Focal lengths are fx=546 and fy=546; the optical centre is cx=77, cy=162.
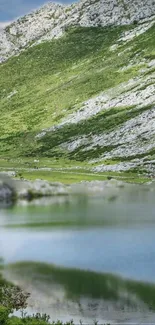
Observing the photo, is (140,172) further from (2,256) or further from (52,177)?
(2,256)

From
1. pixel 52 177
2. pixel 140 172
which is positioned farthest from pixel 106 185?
pixel 140 172

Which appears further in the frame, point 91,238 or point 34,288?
point 91,238

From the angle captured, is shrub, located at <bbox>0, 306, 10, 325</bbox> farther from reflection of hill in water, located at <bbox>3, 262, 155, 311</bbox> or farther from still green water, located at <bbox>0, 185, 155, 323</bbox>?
reflection of hill in water, located at <bbox>3, 262, 155, 311</bbox>

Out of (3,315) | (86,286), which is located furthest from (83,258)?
(3,315)

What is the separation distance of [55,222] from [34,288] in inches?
1242

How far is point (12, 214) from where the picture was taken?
8312cm

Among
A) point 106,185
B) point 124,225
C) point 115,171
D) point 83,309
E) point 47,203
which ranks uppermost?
point 115,171

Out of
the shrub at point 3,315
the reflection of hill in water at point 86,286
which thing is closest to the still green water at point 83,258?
the reflection of hill in water at point 86,286

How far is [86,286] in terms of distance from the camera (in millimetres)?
45125

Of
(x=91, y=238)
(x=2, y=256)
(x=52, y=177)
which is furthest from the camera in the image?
(x=52, y=177)

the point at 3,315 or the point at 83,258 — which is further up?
the point at 83,258

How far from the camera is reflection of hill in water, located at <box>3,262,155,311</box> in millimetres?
41100

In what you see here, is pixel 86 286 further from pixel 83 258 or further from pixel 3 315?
pixel 3 315

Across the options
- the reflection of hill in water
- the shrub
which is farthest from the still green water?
the shrub
